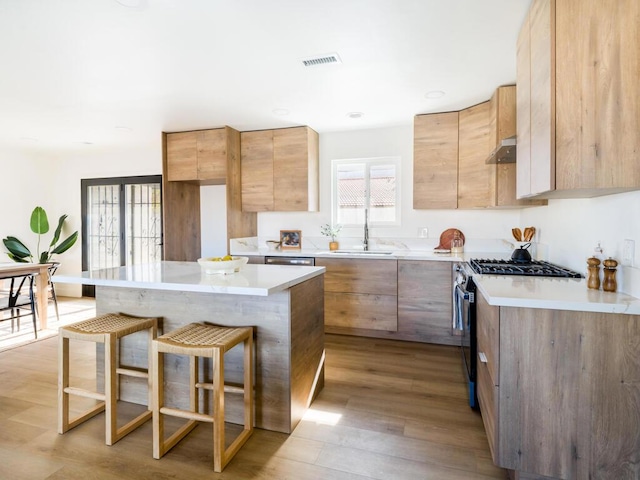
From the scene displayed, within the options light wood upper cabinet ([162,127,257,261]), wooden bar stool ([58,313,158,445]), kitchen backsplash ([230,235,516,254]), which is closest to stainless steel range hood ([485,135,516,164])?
kitchen backsplash ([230,235,516,254])

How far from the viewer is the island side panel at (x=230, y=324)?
6.68 ft

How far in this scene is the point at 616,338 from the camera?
1403 mm

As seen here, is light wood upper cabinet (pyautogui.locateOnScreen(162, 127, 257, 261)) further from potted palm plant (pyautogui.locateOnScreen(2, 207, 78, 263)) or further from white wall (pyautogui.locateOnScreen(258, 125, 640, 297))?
potted palm plant (pyautogui.locateOnScreen(2, 207, 78, 263))

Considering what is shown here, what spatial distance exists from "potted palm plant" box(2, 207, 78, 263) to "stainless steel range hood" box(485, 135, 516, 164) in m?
6.13

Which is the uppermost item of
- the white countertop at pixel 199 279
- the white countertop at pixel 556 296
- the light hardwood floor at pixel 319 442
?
the white countertop at pixel 199 279

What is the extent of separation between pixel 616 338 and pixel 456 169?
2549mm

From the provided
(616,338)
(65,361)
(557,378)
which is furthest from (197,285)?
(616,338)

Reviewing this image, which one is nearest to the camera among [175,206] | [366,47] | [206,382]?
[206,382]

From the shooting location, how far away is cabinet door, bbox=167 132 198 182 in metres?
4.33

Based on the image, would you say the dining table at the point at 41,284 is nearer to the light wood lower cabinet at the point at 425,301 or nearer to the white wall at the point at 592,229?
the light wood lower cabinet at the point at 425,301

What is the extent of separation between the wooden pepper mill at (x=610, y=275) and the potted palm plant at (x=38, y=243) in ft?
21.9

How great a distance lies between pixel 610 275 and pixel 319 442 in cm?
170

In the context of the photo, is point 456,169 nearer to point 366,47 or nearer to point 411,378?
point 366,47

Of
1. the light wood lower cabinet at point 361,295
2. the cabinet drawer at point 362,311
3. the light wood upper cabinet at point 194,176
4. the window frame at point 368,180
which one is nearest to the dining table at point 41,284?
the light wood upper cabinet at point 194,176
